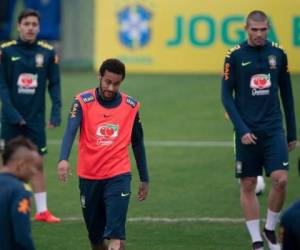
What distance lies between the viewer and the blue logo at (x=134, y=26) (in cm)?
2716

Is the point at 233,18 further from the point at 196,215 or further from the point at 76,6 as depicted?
the point at 196,215

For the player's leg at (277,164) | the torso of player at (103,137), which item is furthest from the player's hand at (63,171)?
the player's leg at (277,164)

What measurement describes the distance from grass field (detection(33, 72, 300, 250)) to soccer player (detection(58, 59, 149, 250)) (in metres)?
1.79

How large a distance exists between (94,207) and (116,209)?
10.6 inches

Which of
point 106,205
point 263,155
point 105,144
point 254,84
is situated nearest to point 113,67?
point 105,144

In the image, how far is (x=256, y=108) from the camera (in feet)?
38.7

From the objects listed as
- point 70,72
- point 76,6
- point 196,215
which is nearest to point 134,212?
point 196,215

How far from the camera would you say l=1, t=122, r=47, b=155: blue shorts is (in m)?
13.5

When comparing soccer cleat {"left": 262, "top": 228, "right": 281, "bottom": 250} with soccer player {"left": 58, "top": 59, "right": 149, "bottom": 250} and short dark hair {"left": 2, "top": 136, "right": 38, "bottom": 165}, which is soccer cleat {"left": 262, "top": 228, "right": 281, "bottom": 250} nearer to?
soccer player {"left": 58, "top": 59, "right": 149, "bottom": 250}

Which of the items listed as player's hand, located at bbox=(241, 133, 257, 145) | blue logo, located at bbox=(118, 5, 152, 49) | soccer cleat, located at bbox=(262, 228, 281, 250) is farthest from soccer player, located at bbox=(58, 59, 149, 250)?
blue logo, located at bbox=(118, 5, 152, 49)

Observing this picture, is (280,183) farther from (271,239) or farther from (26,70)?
(26,70)

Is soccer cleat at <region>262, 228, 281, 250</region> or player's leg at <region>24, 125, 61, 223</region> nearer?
soccer cleat at <region>262, 228, 281, 250</region>

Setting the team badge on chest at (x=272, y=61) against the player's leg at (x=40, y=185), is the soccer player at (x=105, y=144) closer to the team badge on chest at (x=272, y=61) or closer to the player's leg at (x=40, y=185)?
the team badge on chest at (x=272, y=61)

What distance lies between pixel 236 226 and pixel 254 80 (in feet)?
7.25
